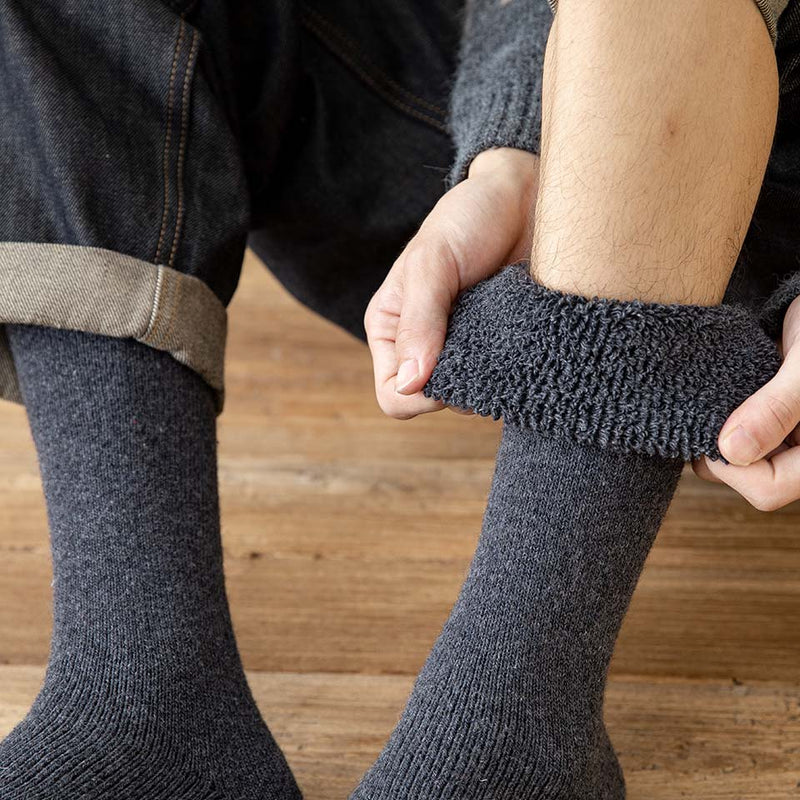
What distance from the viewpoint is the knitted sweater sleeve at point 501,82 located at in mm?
650

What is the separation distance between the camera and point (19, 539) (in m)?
0.86

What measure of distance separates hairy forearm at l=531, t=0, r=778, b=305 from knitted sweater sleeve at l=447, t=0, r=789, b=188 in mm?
143

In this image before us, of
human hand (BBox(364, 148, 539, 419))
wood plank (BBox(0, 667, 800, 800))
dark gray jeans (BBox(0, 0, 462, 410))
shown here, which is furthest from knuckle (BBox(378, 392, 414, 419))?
wood plank (BBox(0, 667, 800, 800))

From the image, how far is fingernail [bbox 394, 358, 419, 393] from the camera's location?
533mm

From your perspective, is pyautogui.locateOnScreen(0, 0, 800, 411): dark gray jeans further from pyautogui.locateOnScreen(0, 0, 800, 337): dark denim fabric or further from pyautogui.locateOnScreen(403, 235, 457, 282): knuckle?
pyautogui.locateOnScreen(403, 235, 457, 282): knuckle

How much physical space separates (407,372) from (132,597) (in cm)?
22

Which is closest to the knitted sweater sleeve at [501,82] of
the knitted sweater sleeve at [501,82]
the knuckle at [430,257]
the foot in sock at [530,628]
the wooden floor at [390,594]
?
the knitted sweater sleeve at [501,82]

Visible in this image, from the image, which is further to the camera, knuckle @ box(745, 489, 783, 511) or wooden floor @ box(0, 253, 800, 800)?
wooden floor @ box(0, 253, 800, 800)

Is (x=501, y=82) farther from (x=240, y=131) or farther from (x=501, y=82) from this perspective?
(x=240, y=131)

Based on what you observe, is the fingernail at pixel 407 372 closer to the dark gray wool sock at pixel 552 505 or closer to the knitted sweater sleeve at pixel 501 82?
the dark gray wool sock at pixel 552 505

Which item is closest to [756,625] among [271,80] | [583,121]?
[583,121]

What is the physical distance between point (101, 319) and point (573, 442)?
0.30 m

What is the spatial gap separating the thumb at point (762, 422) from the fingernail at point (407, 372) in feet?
0.56

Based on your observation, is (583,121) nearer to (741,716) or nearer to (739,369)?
(739,369)
